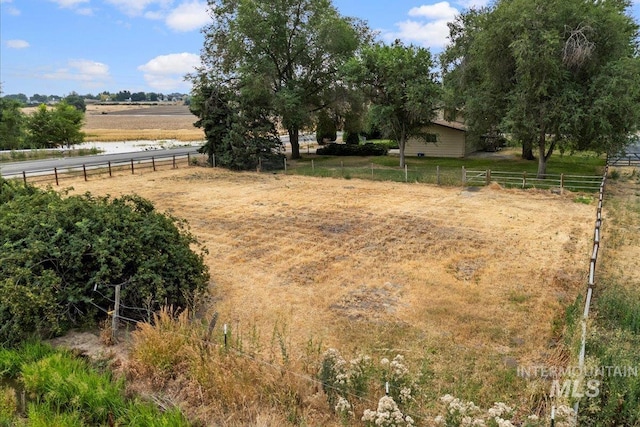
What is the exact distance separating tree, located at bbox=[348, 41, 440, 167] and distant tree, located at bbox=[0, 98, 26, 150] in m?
28.3

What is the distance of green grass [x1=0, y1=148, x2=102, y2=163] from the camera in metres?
26.4

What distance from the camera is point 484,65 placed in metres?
18.5

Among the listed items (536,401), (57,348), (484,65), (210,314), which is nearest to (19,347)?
(57,348)

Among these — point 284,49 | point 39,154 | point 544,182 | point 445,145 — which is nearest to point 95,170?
point 39,154

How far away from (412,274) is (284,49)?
65.6ft

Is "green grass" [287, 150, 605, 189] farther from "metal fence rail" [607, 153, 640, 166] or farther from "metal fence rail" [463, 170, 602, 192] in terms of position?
"metal fence rail" [607, 153, 640, 166]

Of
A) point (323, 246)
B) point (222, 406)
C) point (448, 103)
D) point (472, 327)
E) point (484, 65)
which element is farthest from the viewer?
point (448, 103)

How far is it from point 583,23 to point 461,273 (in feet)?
44.0

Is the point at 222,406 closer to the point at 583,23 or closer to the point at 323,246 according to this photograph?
the point at 323,246

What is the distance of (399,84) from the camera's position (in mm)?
20828

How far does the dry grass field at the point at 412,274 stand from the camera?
550 cm

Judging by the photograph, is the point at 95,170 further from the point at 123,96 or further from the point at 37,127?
the point at 123,96

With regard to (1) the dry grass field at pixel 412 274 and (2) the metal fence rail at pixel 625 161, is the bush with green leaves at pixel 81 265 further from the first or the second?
(2) the metal fence rail at pixel 625 161

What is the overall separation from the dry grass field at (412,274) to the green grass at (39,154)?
16.4 metres
